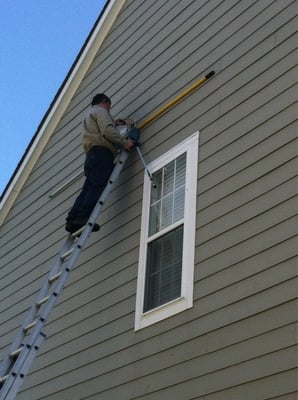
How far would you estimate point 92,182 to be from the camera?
809 centimetres

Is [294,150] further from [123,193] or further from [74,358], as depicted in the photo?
[74,358]

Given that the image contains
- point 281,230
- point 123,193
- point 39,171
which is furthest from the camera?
point 39,171

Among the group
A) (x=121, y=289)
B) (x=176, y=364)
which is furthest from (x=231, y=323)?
(x=121, y=289)

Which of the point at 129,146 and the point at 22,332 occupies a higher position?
the point at 129,146

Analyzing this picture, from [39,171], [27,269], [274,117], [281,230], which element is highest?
[39,171]

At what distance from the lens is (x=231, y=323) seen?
597 centimetres

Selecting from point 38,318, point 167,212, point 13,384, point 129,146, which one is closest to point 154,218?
point 167,212

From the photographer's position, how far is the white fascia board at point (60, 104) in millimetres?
10438

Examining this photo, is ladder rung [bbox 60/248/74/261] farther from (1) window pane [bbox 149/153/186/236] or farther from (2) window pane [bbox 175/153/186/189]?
(2) window pane [bbox 175/153/186/189]

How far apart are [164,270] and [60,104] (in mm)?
4442

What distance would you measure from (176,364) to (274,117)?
2.11 meters

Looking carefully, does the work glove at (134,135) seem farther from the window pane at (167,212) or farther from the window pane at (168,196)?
the window pane at (167,212)

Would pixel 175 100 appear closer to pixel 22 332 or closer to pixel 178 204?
pixel 178 204

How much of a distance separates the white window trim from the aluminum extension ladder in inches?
18.3
